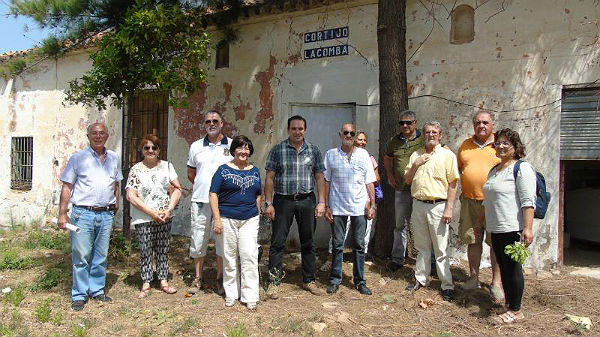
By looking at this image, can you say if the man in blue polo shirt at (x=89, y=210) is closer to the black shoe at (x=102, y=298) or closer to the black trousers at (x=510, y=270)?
the black shoe at (x=102, y=298)

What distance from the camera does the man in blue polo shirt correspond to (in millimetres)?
4949

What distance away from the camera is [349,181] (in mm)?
5242

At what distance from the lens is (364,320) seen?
4641 mm

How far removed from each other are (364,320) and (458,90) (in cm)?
359

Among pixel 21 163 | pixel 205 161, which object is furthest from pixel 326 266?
pixel 21 163

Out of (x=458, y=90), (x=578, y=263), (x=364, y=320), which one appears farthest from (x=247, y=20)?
(x=578, y=263)

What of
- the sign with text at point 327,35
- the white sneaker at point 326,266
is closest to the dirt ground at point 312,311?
the white sneaker at point 326,266

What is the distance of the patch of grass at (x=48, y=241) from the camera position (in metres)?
8.01

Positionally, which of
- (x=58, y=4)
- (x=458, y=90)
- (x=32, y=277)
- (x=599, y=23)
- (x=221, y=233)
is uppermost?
(x=58, y=4)

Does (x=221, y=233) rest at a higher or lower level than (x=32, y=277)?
higher

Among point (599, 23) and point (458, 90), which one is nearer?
point (599, 23)

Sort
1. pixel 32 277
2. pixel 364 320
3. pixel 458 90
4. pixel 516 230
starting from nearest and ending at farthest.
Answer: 1. pixel 516 230
2. pixel 364 320
3. pixel 32 277
4. pixel 458 90

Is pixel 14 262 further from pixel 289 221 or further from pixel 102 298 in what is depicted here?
pixel 289 221

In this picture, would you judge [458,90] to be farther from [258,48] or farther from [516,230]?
[258,48]
